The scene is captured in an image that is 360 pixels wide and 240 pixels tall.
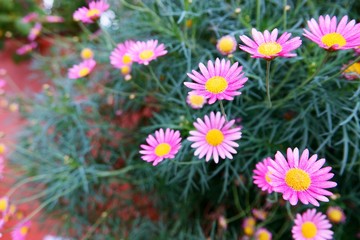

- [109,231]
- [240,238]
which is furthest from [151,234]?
[240,238]

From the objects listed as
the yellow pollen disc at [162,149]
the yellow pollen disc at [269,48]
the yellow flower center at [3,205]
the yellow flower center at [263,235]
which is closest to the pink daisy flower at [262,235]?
the yellow flower center at [263,235]

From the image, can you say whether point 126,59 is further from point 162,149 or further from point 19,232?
point 19,232

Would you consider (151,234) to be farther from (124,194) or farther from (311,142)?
(311,142)

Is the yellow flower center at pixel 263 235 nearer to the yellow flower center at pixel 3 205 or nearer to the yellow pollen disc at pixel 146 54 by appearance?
the yellow pollen disc at pixel 146 54

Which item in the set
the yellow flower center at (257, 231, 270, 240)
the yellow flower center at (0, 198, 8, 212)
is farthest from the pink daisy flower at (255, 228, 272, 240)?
the yellow flower center at (0, 198, 8, 212)

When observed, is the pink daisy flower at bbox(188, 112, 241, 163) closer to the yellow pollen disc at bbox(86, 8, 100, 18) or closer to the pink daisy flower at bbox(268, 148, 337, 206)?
the pink daisy flower at bbox(268, 148, 337, 206)

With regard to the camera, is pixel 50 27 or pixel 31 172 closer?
pixel 31 172

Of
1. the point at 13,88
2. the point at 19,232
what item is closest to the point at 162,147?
the point at 19,232
